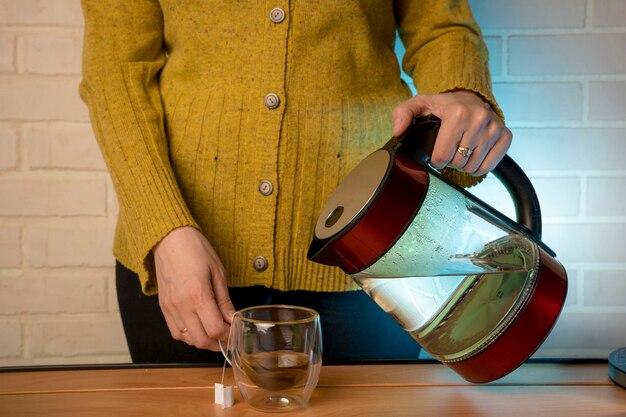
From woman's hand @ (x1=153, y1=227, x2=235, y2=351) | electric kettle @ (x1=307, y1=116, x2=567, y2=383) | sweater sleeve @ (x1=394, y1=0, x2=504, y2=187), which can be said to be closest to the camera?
electric kettle @ (x1=307, y1=116, x2=567, y2=383)

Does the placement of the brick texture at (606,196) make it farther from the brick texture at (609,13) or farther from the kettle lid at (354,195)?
the kettle lid at (354,195)

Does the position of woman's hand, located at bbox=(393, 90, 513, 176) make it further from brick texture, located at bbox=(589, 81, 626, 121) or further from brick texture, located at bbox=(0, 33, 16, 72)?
brick texture, located at bbox=(0, 33, 16, 72)

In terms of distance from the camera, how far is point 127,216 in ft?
2.55

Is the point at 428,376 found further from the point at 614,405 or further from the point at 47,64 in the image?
the point at 47,64

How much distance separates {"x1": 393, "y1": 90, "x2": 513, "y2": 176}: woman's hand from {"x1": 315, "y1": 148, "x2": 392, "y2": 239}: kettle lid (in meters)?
0.06

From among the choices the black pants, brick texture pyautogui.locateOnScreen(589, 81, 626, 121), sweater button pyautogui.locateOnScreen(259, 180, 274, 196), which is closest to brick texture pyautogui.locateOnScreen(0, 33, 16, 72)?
the black pants

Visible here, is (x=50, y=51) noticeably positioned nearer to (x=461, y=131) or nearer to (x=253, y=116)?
(x=253, y=116)

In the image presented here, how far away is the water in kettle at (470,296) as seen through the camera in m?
0.57

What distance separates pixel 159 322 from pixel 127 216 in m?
0.17

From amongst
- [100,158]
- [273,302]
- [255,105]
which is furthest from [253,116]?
[100,158]

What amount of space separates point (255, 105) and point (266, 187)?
0.33 ft

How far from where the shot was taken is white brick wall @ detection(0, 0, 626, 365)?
3.79ft

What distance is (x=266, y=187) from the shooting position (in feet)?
2.69

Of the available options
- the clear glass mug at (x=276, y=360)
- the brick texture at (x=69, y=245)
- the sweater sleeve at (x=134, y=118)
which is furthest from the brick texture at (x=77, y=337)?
the clear glass mug at (x=276, y=360)
